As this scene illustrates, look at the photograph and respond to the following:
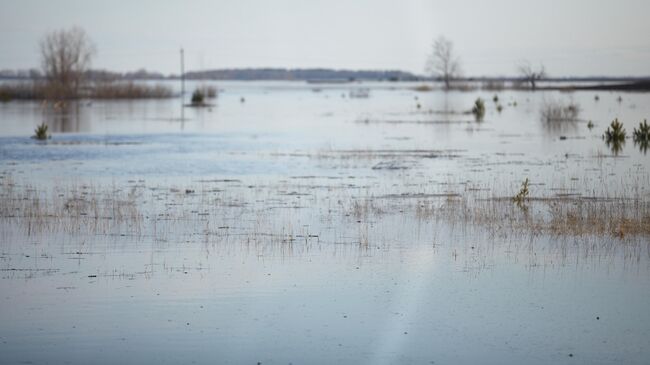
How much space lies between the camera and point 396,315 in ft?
28.0

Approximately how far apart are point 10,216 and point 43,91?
204 feet

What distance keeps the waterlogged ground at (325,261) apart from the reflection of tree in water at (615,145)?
2.05 meters

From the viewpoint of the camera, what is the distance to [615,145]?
91.5 ft

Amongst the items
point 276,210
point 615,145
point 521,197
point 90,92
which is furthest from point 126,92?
point 521,197

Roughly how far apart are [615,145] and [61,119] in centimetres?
3150

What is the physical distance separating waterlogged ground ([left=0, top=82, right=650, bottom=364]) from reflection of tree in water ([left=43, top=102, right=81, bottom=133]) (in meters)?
14.6

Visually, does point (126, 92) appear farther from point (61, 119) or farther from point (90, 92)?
point (61, 119)

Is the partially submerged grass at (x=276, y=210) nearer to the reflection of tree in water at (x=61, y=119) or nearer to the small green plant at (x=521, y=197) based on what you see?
the small green plant at (x=521, y=197)

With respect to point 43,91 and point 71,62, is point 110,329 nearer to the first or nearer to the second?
point 43,91

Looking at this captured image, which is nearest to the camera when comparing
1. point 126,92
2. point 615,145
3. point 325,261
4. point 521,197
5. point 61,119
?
point 325,261

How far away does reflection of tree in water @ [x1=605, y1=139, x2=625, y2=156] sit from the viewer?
2605cm

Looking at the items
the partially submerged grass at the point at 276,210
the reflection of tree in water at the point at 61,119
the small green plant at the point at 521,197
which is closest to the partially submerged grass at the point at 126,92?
the reflection of tree in water at the point at 61,119

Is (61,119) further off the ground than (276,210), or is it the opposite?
(61,119)

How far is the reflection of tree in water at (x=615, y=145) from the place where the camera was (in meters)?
26.0
